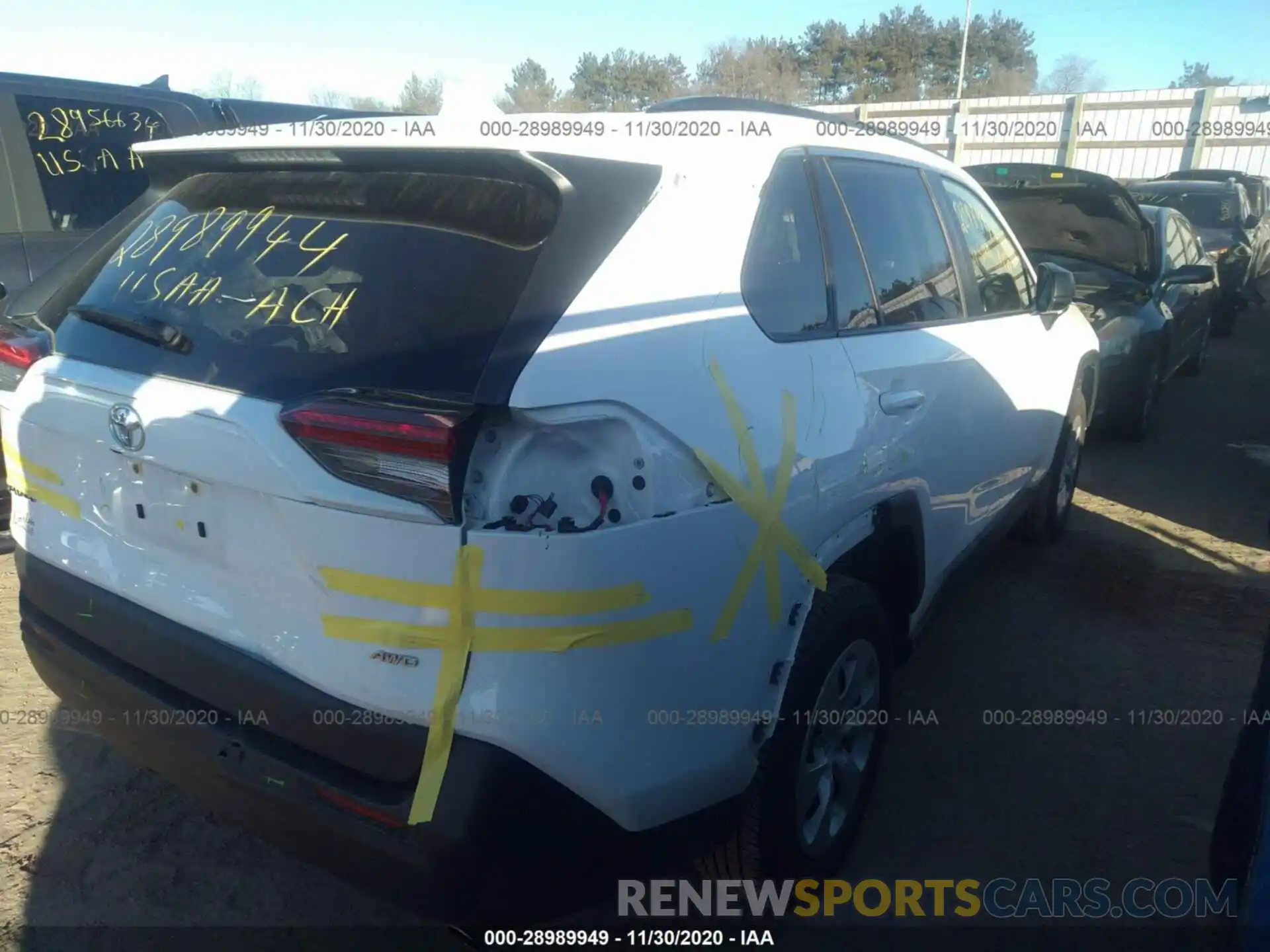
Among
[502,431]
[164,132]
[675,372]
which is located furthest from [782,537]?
[164,132]

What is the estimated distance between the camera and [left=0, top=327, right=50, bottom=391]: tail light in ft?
7.50

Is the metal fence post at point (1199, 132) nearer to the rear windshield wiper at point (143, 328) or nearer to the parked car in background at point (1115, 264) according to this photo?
the parked car in background at point (1115, 264)

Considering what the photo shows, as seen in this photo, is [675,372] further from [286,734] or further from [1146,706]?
[1146,706]

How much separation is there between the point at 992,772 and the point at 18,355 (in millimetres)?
3032

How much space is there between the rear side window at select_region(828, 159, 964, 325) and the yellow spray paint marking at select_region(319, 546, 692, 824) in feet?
4.61

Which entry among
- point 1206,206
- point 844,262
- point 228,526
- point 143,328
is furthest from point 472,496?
point 1206,206

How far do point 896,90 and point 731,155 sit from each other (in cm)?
5076

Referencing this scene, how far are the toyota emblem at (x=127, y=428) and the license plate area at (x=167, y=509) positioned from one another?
0.04 metres

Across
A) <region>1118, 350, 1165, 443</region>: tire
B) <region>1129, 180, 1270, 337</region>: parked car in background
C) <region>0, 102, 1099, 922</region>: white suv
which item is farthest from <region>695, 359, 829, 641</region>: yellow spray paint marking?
<region>1129, 180, 1270, 337</region>: parked car in background

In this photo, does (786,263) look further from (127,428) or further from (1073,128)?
(1073,128)

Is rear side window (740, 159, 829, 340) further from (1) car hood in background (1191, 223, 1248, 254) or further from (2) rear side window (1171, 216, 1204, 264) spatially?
(1) car hood in background (1191, 223, 1248, 254)

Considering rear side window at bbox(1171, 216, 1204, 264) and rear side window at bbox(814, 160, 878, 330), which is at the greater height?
rear side window at bbox(814, 160, 878, 330)

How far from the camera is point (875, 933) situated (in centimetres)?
247

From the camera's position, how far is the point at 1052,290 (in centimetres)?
387
